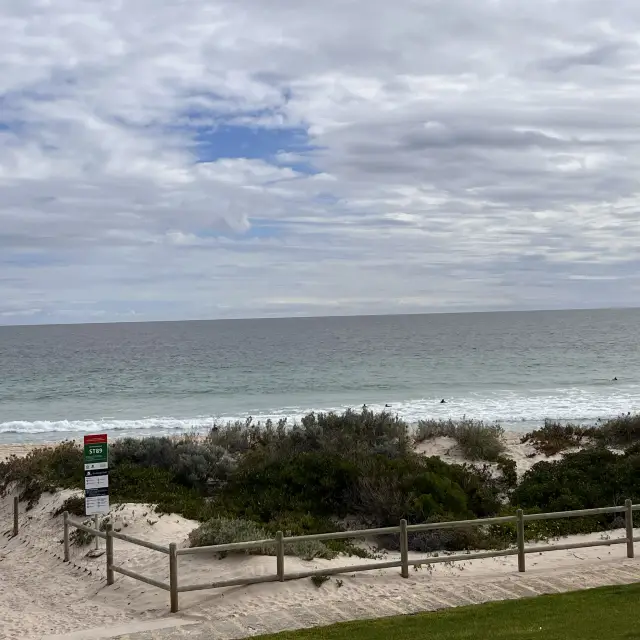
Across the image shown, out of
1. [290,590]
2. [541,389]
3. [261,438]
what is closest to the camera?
[290,590]

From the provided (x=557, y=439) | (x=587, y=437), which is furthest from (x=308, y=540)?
(x=587, y=437)

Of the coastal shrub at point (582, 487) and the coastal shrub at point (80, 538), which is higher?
the coastal shrub at point (582, 487)

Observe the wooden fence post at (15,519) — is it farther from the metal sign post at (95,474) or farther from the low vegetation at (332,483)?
the metal sign post at (95,474)

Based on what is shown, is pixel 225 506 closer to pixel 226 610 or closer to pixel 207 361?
pixel 226 610

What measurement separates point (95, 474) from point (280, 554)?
171 inches

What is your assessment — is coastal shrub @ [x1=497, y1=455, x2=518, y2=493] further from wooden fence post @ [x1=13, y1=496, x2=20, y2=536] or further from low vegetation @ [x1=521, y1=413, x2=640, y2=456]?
wooden fence post @ [x1=13, y1=496, x2=20, y2=536]

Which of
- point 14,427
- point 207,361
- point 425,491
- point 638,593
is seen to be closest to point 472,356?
point 207,361

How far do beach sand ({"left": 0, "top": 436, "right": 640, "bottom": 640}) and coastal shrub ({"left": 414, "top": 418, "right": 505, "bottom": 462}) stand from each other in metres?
6.66

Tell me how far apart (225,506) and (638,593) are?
8079 millimetres

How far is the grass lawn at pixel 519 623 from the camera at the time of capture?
27.1 feet

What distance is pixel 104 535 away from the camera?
38.8 feet

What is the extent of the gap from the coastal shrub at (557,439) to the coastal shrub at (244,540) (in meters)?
11.9

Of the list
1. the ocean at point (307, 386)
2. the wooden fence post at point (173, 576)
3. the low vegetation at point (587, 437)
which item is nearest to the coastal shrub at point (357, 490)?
the wooden fence post at point (173, 576)

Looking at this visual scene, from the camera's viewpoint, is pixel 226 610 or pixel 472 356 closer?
pixel 226 610
